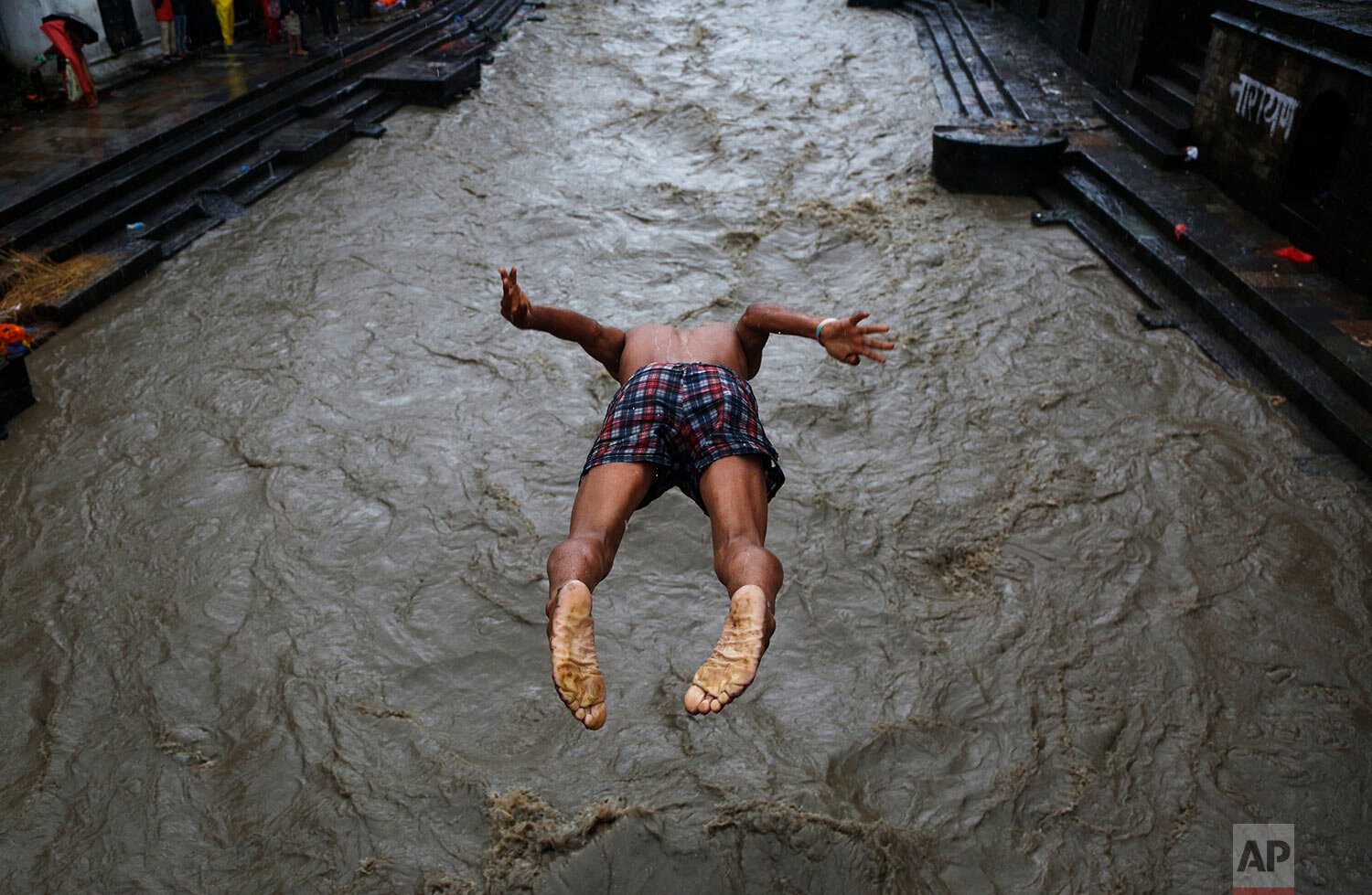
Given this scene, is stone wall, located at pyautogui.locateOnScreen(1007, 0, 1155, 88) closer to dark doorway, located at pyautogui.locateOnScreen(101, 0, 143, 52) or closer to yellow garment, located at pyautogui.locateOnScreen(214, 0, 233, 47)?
yellow garment, located at pyautogui.locateOnScreen(214, 0, 233, 47)

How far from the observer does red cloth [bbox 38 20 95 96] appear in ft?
36.7

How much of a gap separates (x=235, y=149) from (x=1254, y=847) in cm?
1111

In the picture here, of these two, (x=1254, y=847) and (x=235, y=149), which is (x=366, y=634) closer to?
(x=1254, y=847)

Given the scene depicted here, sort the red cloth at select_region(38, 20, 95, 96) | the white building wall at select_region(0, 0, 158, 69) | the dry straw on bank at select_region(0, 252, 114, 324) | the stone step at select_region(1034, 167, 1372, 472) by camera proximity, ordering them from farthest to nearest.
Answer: the white building wall at select_region(0, 0, 158, 69) → the red cloth at select_region(38, 20, 95, 96) → the dry straw on bank at select_region(0, 252, 114, 324) → the stone step at select_region(1034, 167, 1372, 472)

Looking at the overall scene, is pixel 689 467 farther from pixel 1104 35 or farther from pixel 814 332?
pixel 1104 35

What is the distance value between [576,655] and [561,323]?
172cm

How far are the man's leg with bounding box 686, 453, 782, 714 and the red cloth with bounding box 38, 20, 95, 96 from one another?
36.9 feet

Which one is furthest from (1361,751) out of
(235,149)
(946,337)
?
(235,149)

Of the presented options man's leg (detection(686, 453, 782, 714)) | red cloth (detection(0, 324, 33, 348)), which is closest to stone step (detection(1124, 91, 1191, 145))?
man's leg (detection(686, 453, 782, 714))

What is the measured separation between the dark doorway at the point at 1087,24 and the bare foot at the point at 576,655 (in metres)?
13.0

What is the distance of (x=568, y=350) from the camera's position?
8.03 meters

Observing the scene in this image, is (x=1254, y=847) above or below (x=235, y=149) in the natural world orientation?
below

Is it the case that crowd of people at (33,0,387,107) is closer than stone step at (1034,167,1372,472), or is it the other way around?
stone step at (1034,167,1372,472)

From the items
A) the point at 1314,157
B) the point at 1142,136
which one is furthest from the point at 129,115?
the point at 1314,157
